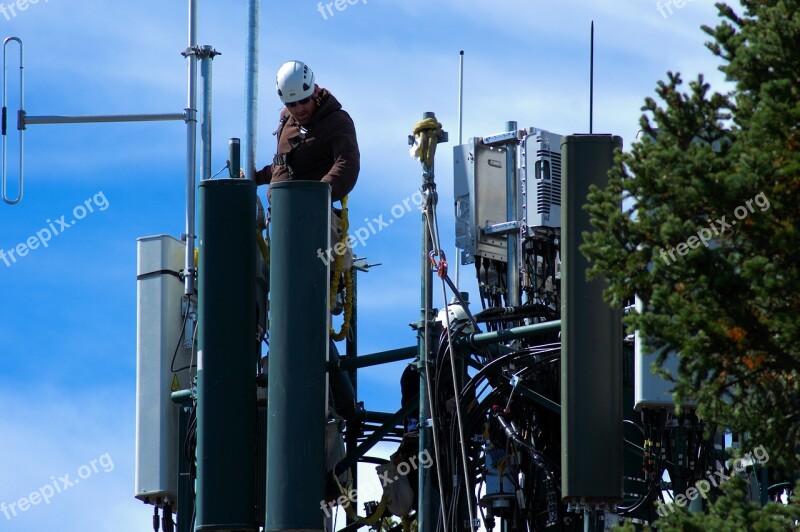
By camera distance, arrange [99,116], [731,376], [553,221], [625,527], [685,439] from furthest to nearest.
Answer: [99,116], [553,221], [685,439], [731,376], [625,527]

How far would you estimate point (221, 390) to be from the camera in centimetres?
2061

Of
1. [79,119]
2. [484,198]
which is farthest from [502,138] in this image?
[79,119]

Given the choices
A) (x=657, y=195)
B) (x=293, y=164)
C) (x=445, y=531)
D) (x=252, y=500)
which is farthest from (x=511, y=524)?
(x=657, y=195)

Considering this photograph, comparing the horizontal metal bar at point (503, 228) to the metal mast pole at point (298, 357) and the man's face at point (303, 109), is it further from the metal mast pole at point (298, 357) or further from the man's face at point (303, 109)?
the man's face at point (303, 109)

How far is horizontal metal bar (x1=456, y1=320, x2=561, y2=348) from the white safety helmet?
3.10 meters

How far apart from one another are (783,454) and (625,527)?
1298 mm

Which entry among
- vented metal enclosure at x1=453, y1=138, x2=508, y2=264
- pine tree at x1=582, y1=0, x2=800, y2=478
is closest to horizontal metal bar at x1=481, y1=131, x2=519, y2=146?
vented metal enclosure at x1=453, y1=138, x2=508, y2=264

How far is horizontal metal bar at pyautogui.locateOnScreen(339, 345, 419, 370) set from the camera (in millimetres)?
20844

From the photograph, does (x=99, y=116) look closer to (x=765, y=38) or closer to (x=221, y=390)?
(x=221, y=390)

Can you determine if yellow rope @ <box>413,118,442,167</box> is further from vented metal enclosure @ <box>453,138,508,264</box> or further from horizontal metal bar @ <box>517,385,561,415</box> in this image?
horizontal metal bar @ <box>517,385,561,415</box>

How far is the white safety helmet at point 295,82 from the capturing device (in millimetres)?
21703

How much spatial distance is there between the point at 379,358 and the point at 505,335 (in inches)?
65.5

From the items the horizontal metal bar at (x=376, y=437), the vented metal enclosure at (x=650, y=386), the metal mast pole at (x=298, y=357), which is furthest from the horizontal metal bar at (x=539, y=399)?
the metal mast pole at (x=298, y=357)

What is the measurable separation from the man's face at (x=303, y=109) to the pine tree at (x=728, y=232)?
20.1ft
